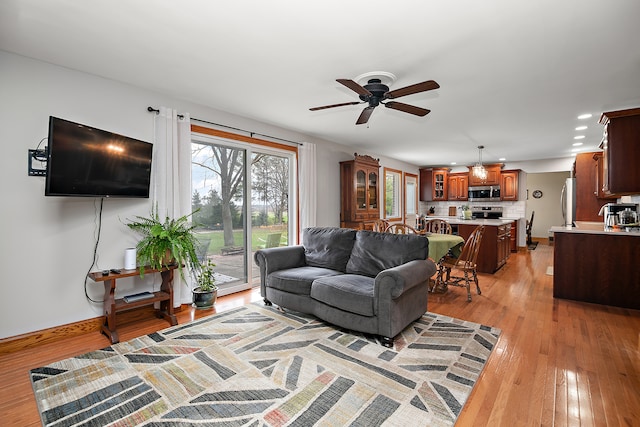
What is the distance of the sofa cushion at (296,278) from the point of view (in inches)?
125

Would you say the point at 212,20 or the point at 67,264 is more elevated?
the point at 212,20

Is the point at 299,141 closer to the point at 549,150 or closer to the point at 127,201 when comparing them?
the point at 127,201

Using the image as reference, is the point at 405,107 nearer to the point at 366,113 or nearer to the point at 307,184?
the point at 366,113

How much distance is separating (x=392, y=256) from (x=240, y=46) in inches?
95.5

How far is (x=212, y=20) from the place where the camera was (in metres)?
2.11

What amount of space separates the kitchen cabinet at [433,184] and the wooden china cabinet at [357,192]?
11.4ft

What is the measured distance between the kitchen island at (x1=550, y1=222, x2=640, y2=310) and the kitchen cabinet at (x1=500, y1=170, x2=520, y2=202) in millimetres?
4264

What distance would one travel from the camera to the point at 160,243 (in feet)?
9.98

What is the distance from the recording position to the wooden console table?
2801 millimetres

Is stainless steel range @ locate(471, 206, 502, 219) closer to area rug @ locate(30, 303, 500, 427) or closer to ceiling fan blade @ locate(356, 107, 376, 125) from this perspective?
area rug @ locate(30, 303, 500, 427)

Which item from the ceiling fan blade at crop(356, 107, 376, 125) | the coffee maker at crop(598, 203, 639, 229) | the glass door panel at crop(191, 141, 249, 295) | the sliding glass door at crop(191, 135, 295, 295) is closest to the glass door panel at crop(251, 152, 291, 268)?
the sliding glass door at crop(191, 135, 295, 295)

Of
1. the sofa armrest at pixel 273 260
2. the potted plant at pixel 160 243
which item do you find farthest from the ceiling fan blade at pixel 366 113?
the potted plant at pixel 160 243

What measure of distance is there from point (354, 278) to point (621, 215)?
391 cm

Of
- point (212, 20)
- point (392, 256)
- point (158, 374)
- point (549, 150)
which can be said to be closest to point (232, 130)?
point (212, 20)
